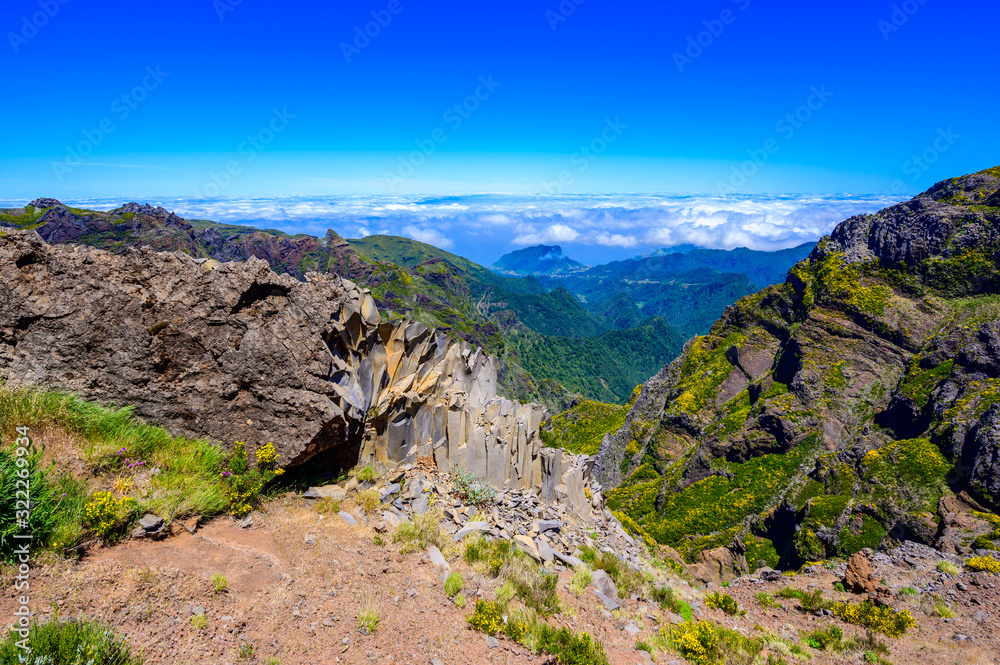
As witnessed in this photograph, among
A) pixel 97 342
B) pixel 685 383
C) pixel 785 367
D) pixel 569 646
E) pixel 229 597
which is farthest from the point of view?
pixel 685 383

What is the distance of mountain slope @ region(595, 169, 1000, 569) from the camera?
32969 millimetres

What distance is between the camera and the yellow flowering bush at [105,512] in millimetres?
7256

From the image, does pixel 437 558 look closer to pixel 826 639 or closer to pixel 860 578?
pixel 826 639

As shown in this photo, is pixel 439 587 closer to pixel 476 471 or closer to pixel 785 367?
pixel 476 471

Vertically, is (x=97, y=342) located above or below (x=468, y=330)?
above

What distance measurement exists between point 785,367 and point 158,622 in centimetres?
6699

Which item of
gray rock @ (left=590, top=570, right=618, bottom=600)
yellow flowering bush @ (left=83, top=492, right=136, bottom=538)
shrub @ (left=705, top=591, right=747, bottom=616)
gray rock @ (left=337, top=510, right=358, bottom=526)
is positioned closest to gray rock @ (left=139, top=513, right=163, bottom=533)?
yellow flowering bush @ (left=83, top=492, right=136, bottom=538)

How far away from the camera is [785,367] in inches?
2279

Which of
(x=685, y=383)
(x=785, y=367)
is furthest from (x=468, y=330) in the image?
(x=785, y=367)

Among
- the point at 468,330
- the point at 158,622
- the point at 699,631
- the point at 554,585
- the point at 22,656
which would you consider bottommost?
the point at 468,330

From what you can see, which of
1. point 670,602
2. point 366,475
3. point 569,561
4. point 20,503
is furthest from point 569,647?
point 20,503

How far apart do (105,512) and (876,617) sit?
64.5 feet

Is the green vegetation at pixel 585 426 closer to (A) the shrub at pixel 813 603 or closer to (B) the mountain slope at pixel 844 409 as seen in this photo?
(B) the mountain slope at pixel 844 409

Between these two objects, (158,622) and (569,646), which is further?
(569,646)
